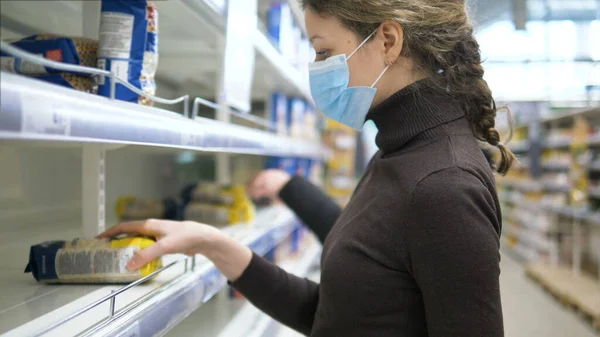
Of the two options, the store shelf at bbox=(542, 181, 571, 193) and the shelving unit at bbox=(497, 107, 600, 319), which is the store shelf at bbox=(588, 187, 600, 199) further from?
the store shelf at bbox=(542, 181, 571, 193)

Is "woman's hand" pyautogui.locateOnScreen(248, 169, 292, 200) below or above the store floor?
above

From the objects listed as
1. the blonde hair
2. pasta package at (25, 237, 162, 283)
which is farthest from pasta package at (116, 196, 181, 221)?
the blonde hair

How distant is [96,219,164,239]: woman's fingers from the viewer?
110cm

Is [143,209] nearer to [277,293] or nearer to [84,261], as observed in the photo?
[277,293]

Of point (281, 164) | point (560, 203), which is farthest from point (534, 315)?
point (281, 164)

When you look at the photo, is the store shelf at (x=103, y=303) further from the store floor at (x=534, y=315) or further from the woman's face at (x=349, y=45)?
the store floor at (x=534, y=315)

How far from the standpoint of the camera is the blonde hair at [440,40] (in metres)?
1.07

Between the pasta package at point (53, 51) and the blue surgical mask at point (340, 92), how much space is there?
0.48 m

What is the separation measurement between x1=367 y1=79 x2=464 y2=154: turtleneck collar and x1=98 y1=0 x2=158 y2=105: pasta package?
491 millimetres

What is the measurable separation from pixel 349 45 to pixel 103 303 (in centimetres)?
70

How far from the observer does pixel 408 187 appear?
3.15 feet

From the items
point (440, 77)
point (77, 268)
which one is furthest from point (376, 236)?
point (77, 268)

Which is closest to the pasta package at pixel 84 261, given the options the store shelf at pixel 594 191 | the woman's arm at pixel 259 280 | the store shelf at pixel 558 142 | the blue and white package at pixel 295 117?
the woman's arm at pixel 259 280

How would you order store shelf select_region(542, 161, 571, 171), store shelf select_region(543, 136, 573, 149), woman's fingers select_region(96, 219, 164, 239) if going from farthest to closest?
store shelf select_region(542, 161, 571, 171) < store shelf select_region(543, 136, 573, 149) < woman's fingers select_region(96, 219, 164, 239)
